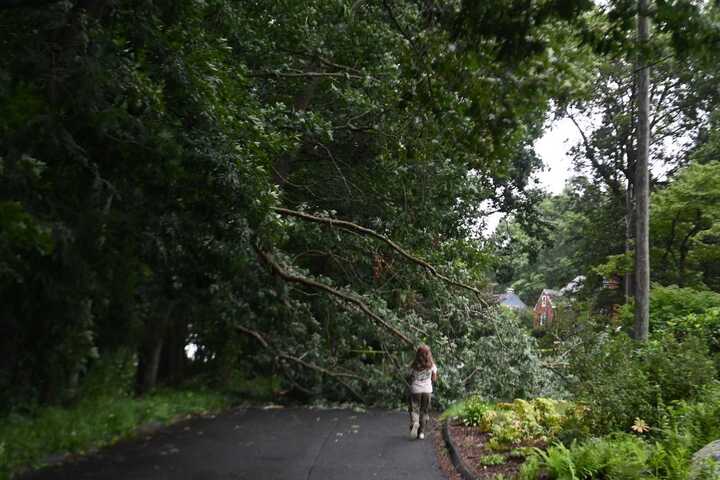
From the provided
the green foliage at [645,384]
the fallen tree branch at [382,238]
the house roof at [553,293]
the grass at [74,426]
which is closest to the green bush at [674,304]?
the fallen tree branch at [382,238]

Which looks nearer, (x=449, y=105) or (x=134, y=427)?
(x=449, y=105)

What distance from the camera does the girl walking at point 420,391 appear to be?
1183cm

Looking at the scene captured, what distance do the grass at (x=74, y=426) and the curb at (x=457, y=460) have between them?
539 centimetres

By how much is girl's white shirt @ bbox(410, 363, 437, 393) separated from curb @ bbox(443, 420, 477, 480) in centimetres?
80

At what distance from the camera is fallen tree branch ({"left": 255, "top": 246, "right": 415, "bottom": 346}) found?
510 inches

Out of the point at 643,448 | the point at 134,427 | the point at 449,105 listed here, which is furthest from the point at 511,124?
the point at 134,427

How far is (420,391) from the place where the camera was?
11844 mm

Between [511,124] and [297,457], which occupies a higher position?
[511,124]

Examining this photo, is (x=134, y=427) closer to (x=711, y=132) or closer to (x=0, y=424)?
(x=0, y=424)

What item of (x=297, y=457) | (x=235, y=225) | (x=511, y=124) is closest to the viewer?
(x=511, y=124)

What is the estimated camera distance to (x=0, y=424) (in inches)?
379

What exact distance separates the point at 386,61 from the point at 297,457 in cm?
817

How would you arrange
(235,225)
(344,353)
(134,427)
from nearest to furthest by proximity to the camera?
1. (235,225)
2. (134,427)
3. (344,353)

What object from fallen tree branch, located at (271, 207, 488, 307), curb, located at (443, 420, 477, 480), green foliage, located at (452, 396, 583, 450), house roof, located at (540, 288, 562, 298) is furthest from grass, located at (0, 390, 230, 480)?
house roof, located at (540, 288, 562, 298)
